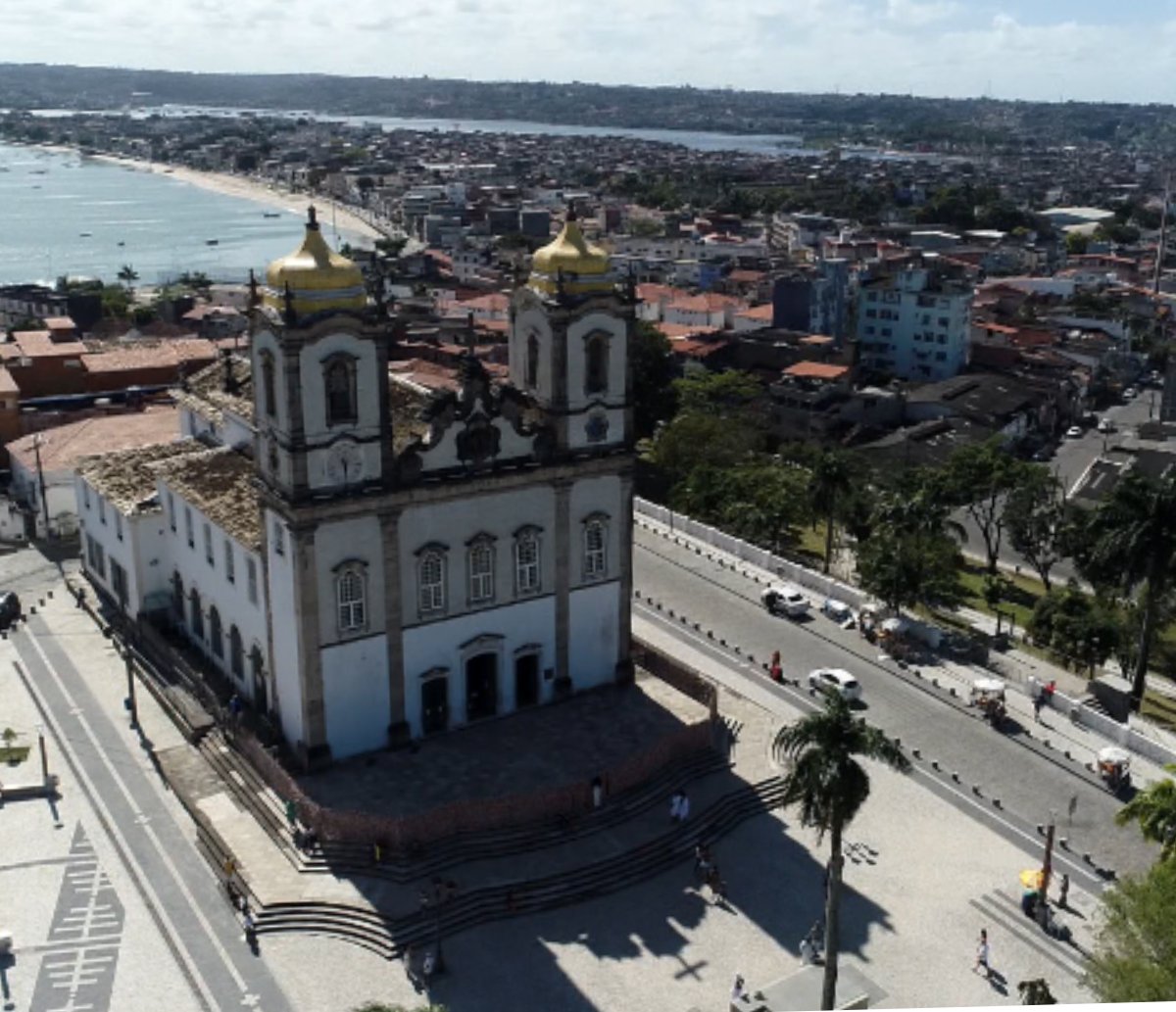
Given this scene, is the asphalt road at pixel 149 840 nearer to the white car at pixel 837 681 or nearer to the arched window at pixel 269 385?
the arched window at pixel 269 385

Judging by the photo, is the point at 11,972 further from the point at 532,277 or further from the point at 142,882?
the point at 532,277

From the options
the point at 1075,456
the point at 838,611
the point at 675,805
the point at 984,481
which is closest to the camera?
the point at 675,805

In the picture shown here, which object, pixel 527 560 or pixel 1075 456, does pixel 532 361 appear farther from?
pixel 1075 456

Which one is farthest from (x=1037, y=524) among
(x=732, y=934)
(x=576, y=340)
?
(x=732, y=934)

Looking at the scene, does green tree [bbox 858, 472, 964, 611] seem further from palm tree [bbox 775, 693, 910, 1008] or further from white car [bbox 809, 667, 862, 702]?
palm tree [bbox 775, 693, 910, 1008]

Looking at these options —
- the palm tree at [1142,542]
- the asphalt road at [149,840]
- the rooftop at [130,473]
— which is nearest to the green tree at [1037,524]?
the palm tree at [1142,542]

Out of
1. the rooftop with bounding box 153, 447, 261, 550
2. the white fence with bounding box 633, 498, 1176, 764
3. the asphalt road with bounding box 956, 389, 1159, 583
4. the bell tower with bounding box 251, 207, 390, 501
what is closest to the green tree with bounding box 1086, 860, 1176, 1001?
the white fence with bounding box 633, 498, 1176, 764
